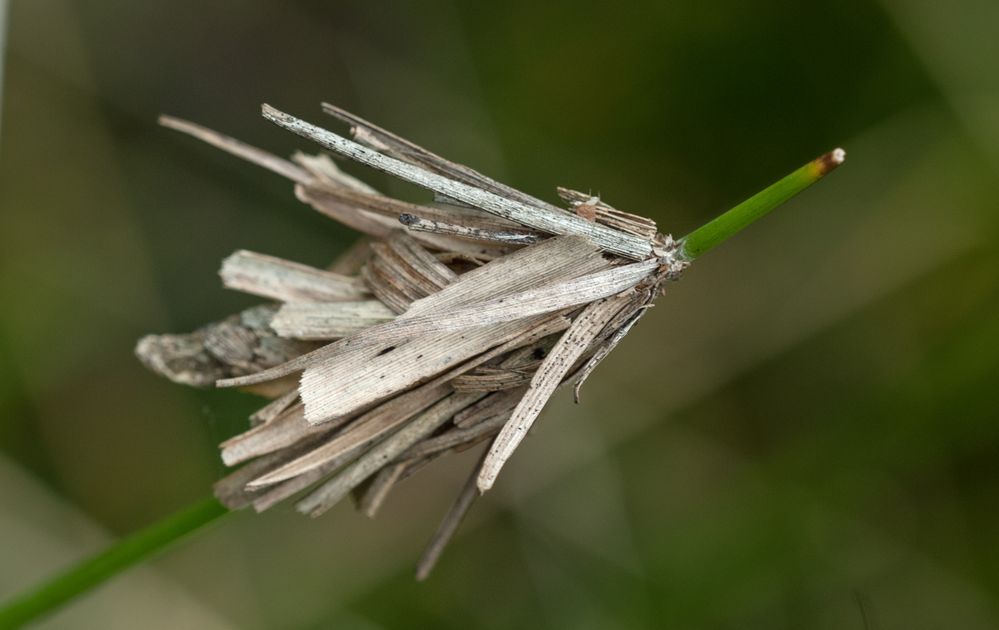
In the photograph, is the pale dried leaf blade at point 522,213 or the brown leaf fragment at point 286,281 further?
the brown leaf fragment at point 286,281

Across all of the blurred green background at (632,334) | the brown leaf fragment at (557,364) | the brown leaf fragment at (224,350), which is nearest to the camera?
the brown leaf fragment at (557,364)

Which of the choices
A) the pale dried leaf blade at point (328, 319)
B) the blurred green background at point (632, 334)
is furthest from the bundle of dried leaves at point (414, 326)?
the blurred green background at point (632, 334)

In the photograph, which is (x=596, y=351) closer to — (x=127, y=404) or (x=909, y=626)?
(x=909, y=626)

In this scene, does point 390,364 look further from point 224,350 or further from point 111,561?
point 111,561

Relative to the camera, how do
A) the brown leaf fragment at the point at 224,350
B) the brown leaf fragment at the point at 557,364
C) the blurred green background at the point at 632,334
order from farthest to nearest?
the blurred green background at the point at 632,334
the brown leaf fragment at the point at 224,350
the brown leaf fragment at the point at 557,364

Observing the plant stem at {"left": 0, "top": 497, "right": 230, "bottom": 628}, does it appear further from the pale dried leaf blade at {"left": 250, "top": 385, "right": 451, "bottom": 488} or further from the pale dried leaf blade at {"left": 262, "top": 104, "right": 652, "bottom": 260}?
the pale dried leaf blade at {"left": 262, "top": 104, "right": 652, "bottom": 260}

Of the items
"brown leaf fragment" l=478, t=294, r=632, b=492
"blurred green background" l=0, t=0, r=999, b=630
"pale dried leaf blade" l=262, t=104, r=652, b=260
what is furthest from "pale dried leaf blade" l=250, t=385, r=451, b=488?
"blurred green background" l=0, t=0, r=999, b=630

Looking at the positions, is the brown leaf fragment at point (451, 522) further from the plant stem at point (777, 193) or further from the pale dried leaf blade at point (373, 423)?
the plant stem at point (777, 193)
